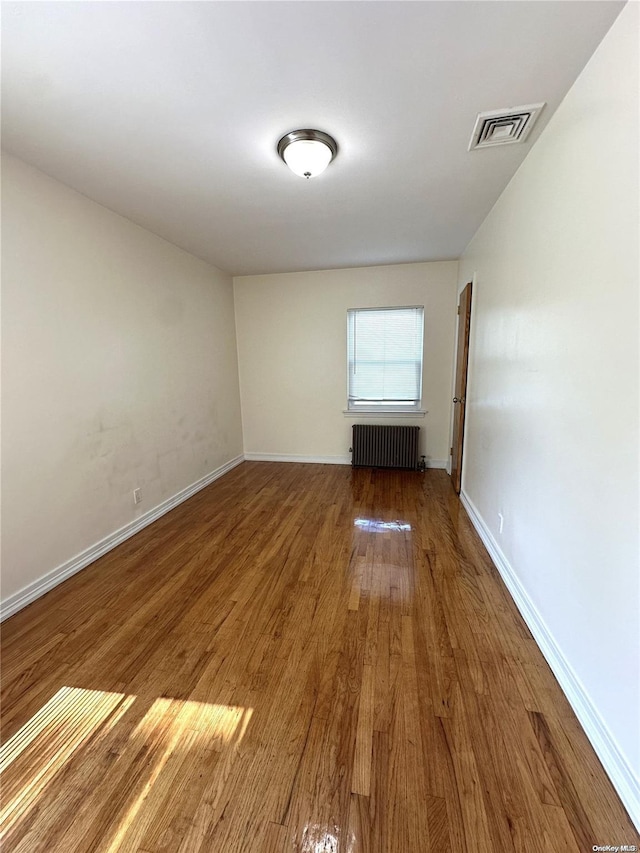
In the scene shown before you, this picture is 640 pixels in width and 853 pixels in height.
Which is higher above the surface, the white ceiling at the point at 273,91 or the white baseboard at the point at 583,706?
the white ceiling at the point at 273,91

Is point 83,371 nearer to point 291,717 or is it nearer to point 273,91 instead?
point 273,91

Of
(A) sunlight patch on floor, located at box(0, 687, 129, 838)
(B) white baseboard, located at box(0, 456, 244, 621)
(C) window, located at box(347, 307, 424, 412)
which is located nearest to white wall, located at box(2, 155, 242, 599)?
(B) white baseboard, located at box(0, 456, 244, 621)

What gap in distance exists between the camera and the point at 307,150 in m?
1.80

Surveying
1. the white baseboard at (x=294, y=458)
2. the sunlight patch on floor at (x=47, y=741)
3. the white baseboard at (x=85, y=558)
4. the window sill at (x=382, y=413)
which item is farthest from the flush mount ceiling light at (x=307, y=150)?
the white baseboard at (x=294, y=458)

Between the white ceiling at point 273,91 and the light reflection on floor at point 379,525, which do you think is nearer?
the white ceiling at point 273,91

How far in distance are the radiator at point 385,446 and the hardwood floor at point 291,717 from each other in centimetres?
203

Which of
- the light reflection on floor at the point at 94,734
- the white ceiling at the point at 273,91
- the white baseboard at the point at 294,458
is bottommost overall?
the light reflection on floor at the point at 94,734

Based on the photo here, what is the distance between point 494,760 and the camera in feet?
3.95

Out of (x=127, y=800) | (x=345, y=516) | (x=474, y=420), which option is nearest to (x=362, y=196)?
(x=474, y=420)

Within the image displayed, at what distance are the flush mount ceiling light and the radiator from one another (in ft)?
10.1

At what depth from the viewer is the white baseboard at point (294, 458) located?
4.82 meters

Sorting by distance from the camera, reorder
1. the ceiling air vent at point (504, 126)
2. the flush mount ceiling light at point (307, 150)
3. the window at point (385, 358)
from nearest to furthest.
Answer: the ceiling air vent at point (504, 126)
the flush mount ceiling light at point (307, 150)
the window at point (385, 358)

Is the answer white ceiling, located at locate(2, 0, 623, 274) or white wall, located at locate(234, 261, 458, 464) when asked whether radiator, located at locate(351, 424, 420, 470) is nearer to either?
white wall, located at locate(234, 261, 458, 464)

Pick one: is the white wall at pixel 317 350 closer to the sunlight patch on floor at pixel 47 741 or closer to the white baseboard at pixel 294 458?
the white baseboard at pixel 294 458
